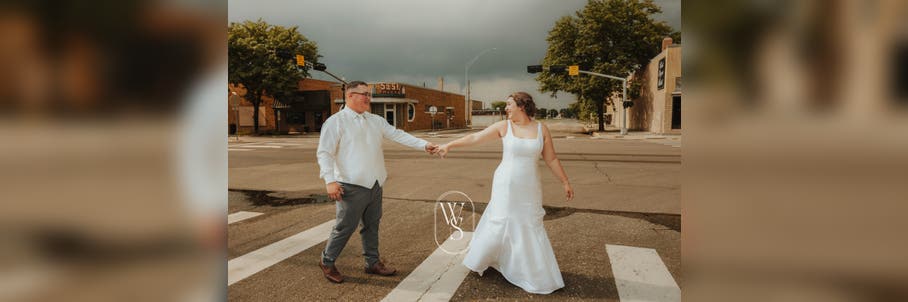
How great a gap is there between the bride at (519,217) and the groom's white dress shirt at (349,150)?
102cm

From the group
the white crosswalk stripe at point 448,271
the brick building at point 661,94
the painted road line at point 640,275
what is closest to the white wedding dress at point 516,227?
the white crosswalk stripe at point 448,271

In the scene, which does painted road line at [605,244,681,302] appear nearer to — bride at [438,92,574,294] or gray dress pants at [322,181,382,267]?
bride at [438,92,574,294]

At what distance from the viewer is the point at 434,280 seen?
3.83 meters

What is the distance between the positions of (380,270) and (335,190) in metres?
0.86

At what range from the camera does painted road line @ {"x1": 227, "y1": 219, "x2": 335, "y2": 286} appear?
405cm

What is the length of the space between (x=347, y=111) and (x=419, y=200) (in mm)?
3950

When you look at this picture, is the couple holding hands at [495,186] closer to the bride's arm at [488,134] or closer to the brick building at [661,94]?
the bride's arm at [488,134]

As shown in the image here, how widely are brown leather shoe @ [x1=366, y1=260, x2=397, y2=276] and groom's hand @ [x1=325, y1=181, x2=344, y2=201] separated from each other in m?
0.74

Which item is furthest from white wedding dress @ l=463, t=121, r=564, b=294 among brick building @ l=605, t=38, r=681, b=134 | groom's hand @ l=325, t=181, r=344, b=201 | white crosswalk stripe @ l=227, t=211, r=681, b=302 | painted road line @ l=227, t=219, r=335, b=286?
brick building @ l=605, t=38, r=681, b=134

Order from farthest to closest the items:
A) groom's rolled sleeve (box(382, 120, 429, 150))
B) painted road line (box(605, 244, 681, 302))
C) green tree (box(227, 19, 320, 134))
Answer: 1. green tree (box(227, 19, 320, 134))
2. groom's rolled sleeve (box(382, 120, 429, 150))
3. painted road line (box(605, 244, 681, 302))

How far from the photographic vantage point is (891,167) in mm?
634

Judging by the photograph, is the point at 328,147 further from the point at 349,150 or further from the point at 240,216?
the point at 240,216

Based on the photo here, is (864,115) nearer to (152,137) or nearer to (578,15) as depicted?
(152,137)

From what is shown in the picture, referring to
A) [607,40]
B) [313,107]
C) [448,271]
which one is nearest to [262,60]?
[313,107]
